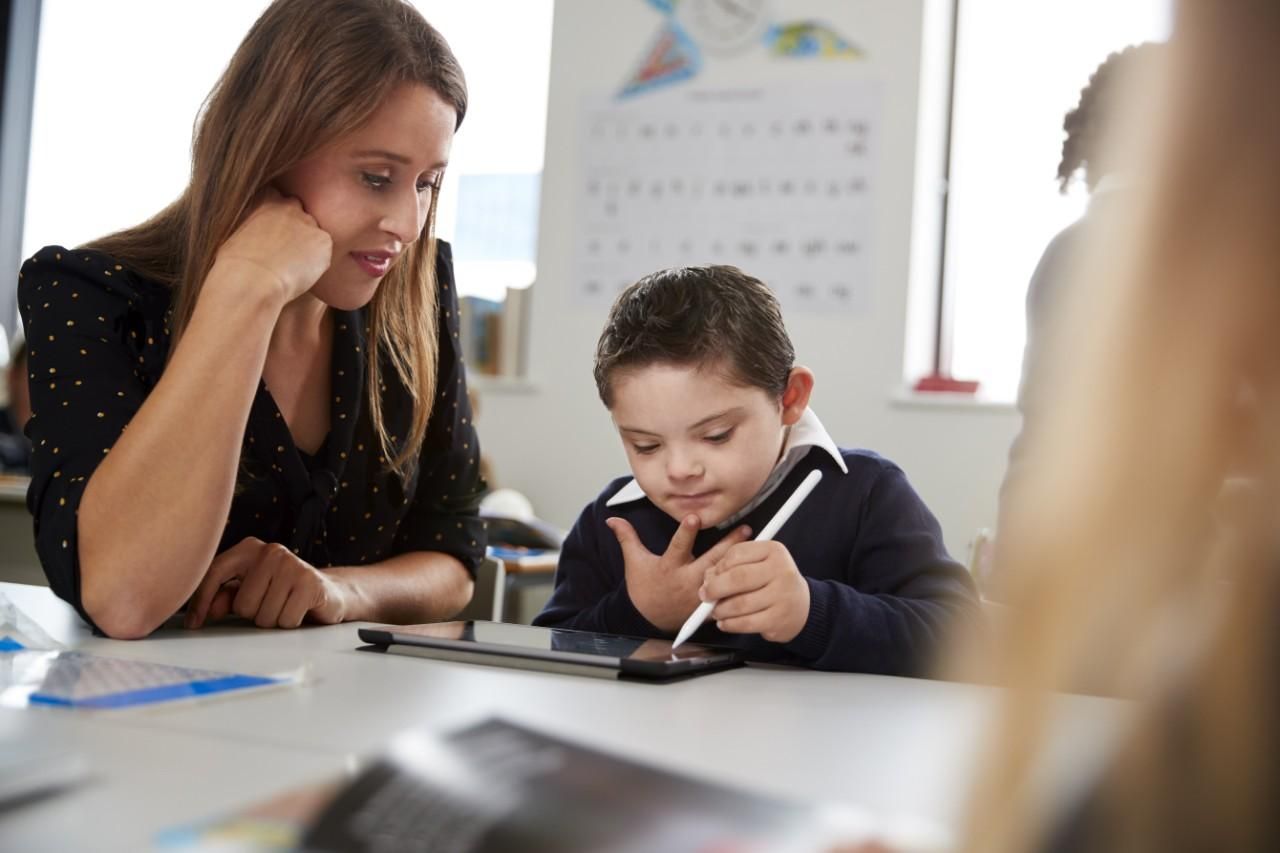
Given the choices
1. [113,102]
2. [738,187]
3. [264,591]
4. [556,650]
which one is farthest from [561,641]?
[113,102]

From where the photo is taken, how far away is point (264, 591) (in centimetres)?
113

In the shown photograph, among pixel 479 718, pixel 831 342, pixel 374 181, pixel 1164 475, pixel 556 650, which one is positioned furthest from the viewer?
pixel 831 342

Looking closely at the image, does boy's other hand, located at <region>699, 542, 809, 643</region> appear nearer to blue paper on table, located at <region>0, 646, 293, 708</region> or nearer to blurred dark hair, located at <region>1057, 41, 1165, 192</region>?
blue paper on table, located at <region>0, 646, 293, 708</region>

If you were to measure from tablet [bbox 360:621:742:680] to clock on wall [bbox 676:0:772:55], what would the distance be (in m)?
3.03

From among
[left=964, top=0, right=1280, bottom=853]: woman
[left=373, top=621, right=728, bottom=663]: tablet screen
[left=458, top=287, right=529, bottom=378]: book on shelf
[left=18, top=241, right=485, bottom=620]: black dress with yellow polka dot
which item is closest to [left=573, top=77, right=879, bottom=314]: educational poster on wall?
[left=458, top=287, right=529, bottom=378]: book on shelf

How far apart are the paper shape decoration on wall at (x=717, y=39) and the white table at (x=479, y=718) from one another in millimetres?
3000

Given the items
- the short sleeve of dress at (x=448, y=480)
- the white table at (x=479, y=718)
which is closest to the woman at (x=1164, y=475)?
the white table at (x=479, y=718)

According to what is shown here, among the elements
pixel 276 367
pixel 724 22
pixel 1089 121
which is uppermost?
pixel 724 22

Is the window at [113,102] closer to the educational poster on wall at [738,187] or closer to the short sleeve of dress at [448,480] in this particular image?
the educational poster on wall at [738,187]

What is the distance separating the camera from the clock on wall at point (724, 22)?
375cm

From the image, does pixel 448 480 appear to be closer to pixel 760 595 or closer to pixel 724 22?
pixel 760 595

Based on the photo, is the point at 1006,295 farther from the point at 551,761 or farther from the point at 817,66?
the point at 551,761

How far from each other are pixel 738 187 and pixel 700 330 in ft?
8.42

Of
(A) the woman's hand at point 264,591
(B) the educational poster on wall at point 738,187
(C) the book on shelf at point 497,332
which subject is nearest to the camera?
(A) the woman's hand at point 264,591
